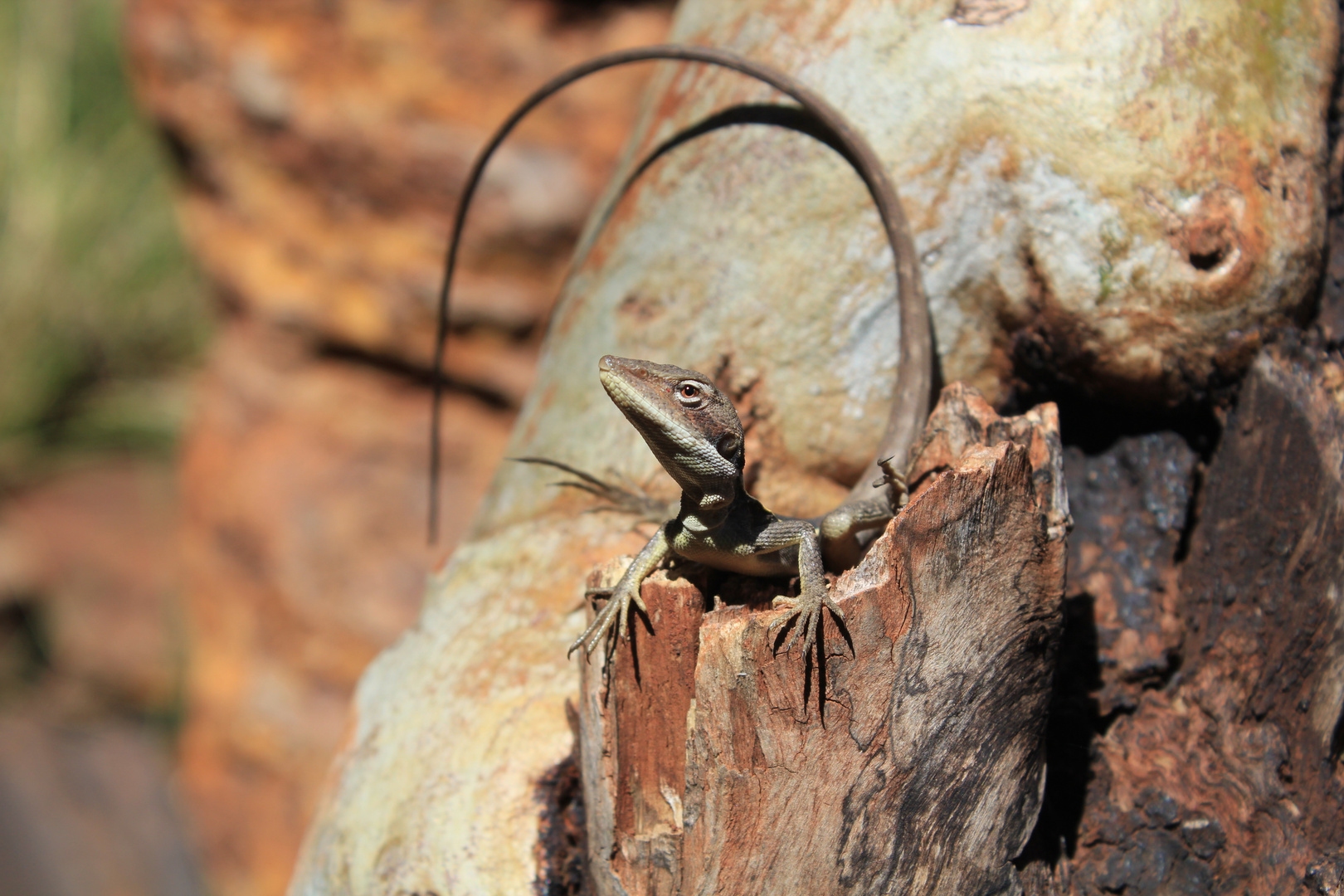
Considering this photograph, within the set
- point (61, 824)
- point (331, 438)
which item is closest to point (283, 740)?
point (331, 438)

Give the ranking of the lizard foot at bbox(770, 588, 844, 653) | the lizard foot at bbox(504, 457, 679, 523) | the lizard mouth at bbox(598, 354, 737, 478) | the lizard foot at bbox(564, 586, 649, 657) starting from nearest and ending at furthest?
the lizard foot at bbox(770, 588, 844, 653) < the lizard mouth at bbox(598, 354, 737, 478) < the lizard foot at bbox(564, 586, 649, 657) < the lizard foot at bbox(504, 457, 679, 523)

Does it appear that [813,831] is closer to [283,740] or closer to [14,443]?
[283,740]

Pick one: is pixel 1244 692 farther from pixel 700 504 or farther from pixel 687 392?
pixel 687 392

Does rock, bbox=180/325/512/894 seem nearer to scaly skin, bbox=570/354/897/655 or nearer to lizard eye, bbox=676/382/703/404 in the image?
scaly skin, bbox=570/354/897/655

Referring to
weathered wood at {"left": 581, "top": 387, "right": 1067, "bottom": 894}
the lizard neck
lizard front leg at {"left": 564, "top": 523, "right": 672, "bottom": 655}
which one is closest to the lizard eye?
the lizard neck

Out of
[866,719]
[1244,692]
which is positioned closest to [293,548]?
[866,719]
